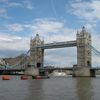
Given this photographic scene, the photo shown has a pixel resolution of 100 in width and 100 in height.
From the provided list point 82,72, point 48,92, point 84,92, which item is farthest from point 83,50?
point 48,92

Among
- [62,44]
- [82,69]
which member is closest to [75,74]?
[82,69]

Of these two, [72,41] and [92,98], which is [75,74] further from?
[92,98]

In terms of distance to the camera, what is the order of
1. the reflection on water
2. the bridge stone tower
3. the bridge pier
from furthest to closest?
the bridge stone tower < the bridge pier < the reflection on water

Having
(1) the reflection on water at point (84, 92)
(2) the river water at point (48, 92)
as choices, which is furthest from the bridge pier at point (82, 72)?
(2) the river water at point (48, 92)

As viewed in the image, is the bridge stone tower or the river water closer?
the river water

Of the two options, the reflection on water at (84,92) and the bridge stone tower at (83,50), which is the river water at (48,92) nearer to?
the reflection on water at (84,92)

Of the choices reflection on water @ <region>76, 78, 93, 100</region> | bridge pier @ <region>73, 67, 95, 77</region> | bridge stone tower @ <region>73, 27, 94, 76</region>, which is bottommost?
reflection on water @ <region>76, 78, 93, 100</region>

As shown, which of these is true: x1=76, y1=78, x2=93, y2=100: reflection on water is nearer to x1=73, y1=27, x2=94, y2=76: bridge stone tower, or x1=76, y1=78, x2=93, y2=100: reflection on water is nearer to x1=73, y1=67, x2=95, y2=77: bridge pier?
x1=73, y1=67, x2=95, y2=77: bridge pier

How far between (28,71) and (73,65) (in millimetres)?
24181

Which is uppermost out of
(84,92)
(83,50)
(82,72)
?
(83,50)

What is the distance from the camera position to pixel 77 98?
4703cm

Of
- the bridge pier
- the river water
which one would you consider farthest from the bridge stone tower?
the river water

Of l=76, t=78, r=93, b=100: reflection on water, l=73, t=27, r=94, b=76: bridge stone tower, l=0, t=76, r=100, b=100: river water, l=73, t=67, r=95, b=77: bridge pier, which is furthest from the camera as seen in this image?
l=73, t=27, r=94, b=76: bridge stone tower

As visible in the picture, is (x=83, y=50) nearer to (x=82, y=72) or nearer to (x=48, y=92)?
(x=82, y=72)
